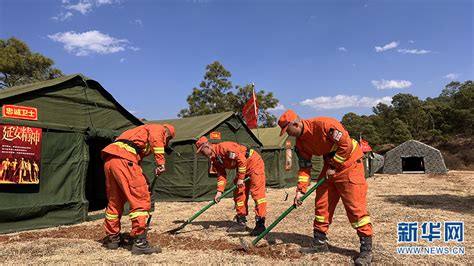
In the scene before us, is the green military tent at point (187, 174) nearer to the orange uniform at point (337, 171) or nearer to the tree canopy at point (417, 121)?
the orange uniform at point (337, 171)

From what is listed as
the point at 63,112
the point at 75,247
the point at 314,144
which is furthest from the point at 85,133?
the point at 314,144

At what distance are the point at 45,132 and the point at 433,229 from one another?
23.2 feet

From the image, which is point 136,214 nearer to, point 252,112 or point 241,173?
point 241,173

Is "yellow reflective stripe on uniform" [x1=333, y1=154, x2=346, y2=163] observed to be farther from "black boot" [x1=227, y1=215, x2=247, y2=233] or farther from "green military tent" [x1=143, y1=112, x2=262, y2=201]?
"green military tent" [x1=143, y1=112, x2=262, y2=201]

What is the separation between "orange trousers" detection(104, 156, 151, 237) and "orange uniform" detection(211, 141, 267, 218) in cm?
176

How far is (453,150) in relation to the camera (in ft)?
121

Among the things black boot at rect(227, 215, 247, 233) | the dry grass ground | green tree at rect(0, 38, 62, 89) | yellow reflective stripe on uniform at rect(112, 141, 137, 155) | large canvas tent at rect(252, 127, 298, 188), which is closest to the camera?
the dry grass ground

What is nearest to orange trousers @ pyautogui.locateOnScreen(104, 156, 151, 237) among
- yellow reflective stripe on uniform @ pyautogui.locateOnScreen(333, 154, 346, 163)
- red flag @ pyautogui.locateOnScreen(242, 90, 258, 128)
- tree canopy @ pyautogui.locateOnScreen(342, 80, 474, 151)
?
yellow reflective stripe on uniform @ pyautogui.locateOnScreen(333, 154, 346, 163)

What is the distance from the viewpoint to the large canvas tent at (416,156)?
25891mm

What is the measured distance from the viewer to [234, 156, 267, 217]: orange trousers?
6.07 metres

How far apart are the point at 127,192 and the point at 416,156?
26057 millimetres

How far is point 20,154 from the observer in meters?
6.40

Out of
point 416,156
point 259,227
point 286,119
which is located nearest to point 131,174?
point 286,119

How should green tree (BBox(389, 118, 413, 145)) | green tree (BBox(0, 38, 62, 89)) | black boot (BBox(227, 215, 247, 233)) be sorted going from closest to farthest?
black boot (BBox(227, 215, 247, 233))
green tree (BBox(0, 38, 62, 89))
green tree (BBox(389, 118, 413, 145))
